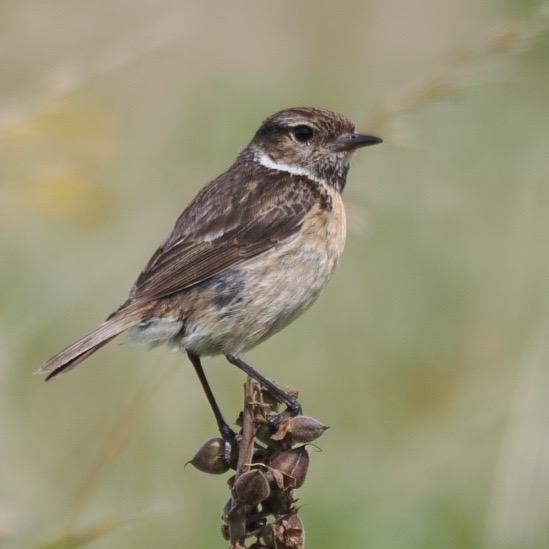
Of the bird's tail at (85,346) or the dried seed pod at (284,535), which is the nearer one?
the dried seed pod at (284,535)

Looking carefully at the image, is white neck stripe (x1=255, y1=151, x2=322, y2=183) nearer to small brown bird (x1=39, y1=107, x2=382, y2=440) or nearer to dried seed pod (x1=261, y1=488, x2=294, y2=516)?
small brown bird (x1=39, y1=107, x2=382, y2=440)

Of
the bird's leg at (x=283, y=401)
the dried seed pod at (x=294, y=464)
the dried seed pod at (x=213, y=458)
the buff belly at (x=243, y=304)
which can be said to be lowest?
the dried seed pod at (x=294, y=464)

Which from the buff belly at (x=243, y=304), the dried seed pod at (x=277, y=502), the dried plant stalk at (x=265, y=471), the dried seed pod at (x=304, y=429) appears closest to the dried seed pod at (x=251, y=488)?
the dried plant stalk at (x=265, y=471)

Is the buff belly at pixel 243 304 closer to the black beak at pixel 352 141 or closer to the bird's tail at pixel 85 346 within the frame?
the bird's tail at pixel 85 346

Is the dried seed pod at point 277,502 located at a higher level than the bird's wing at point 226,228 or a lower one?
lower

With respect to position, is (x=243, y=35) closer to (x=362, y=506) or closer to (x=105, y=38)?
(x=105, y=38)

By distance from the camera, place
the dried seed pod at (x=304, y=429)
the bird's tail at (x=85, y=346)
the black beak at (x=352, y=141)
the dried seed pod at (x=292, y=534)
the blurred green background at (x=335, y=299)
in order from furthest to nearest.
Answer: the black beak at (x=352, y=141) < the blurred green background at (x=335, y=299) < the bird's tail at (x=85, y=346) < the dried seed pod at (x=304, y=429) < the dried seed pod at (x=292, y=534)

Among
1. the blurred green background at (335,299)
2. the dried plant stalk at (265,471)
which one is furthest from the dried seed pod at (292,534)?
the blurred green background at (335,299)

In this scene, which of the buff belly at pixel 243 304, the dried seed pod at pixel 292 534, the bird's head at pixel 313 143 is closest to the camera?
the dried seed pod at pixel 292 534

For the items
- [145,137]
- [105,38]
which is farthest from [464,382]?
[105,38]
